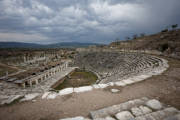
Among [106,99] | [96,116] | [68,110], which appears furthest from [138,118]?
[68,110]

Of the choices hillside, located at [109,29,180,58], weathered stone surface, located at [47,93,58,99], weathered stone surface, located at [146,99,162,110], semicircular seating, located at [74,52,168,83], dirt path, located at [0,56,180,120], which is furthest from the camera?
hillside, located at [109,29,180,58]

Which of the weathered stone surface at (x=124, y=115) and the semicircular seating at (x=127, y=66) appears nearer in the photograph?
the weathered stone surface at (x=124, y=115)

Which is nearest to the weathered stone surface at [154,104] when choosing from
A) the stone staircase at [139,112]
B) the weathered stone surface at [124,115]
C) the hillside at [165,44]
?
the stone staircase at [139,112]

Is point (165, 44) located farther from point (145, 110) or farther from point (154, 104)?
point (145, 110)

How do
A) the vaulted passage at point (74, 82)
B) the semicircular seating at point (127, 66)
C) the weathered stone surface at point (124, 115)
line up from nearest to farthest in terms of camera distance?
the weathered stone surface at point (124, 115)
the semicircular seating at point (127, 66)
the vaulted passage at point (74, 82)

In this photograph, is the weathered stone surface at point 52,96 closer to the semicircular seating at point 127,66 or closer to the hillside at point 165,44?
the semicircular seating at point 127,66

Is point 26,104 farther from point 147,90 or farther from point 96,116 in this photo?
point 147,90

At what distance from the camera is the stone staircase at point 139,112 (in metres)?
2.31

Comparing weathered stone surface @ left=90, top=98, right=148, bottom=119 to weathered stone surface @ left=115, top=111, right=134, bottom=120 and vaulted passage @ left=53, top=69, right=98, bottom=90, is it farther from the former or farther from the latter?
vaulted passage @ left=53, top=69, right=98, bottom=90

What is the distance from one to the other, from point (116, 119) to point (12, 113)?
3.96m

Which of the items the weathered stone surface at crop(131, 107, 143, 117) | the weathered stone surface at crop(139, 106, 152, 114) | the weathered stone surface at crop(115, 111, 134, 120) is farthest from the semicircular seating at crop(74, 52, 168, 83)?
the weathered stone surface at crop(115, 111, 134, 120)

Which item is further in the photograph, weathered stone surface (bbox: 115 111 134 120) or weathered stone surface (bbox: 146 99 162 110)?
weathered stone surface (bbox: 146 99 162 110)

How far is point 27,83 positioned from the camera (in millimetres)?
14195

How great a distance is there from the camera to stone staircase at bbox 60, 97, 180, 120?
231 cm
